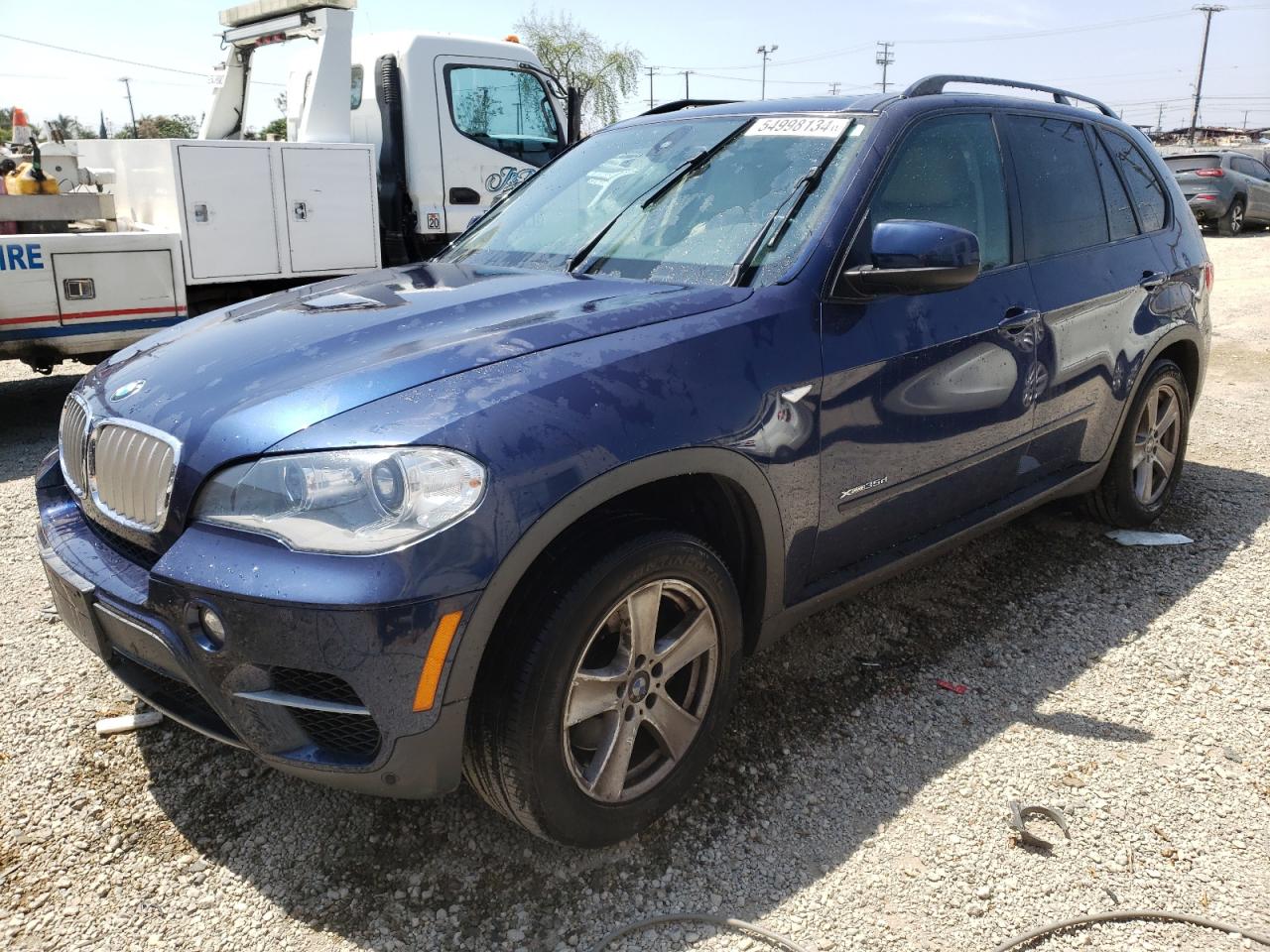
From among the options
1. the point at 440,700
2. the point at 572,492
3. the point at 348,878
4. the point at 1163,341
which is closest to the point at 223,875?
the point at 348,878

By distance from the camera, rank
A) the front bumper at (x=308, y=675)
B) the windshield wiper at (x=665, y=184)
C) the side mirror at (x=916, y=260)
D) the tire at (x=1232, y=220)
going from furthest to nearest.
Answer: the tire at (x=1232, y=220), the windshield wiper at (x=665, y=184), the side mirror at (x=916, y=260), the front bumper at (x=308, y=675)

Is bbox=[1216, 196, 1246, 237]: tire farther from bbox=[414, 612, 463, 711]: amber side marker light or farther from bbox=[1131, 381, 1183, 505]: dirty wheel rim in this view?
bbox=[414, 612, 463, 711]: amber side marker light

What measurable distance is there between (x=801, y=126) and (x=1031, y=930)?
2.32 meters

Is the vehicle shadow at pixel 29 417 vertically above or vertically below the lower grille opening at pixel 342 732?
below

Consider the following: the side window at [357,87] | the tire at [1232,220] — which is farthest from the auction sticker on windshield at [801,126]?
the tire at [1232,220]

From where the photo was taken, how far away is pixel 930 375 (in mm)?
3068

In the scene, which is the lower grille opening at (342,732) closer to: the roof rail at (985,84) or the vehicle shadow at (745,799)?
the vehicle shadow at (745,799)

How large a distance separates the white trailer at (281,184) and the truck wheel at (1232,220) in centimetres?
1645

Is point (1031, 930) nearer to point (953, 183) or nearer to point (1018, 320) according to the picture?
point (1018, 320)

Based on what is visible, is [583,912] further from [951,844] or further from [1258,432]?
[1258,432]

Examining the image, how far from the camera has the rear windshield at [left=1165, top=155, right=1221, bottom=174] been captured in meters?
19.5

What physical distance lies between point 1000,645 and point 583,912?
6.38ft

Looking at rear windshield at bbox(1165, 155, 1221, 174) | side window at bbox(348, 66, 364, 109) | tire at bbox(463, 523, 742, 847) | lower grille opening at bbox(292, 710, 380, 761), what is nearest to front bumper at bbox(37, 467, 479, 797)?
lower grille opening at bbox(292, 710, 380, 761)

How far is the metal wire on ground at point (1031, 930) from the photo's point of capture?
7.34 ft
